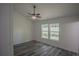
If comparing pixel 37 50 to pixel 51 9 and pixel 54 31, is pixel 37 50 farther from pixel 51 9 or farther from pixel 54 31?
pixel 51 9

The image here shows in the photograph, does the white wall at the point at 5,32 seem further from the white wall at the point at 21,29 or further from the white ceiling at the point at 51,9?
the white ceiling at the point at 51,9

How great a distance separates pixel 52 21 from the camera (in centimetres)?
136

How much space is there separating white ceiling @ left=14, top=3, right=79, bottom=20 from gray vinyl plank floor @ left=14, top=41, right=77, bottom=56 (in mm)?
489

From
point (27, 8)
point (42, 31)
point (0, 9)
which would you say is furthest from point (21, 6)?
point (42, 31)

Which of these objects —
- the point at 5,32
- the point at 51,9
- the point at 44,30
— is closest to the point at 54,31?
the point at 44,30

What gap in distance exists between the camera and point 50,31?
1.41m

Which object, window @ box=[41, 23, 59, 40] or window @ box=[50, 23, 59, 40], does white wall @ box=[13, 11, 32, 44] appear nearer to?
window @ box=[41, 23, 59, 40]

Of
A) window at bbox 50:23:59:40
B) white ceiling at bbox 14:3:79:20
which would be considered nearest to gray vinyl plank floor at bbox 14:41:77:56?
window at bbox 50:23:59:40

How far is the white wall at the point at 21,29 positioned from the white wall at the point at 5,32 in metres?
0.09

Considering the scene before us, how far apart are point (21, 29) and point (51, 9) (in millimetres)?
616

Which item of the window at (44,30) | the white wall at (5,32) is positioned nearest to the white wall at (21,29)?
the white wall at (5,32)

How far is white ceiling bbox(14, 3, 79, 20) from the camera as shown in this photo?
129 cm

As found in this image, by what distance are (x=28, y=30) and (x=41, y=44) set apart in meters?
0.33

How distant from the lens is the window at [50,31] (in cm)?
137
